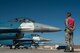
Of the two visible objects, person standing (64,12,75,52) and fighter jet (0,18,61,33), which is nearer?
person standing (64,12,75,52)

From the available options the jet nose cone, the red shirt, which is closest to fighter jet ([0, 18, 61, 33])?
the jet nose cone

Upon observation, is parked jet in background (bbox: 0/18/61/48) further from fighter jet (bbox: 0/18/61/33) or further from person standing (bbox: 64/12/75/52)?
person standing (bbox: 64/12/75/52)

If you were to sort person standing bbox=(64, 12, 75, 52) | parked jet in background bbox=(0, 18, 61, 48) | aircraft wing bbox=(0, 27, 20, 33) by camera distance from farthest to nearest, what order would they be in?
parked jet in background bbox=(0, 18, 61, 48) → aircraft wing bbox=(0, 27, 20, 33) → person standing bbox=(64, 12, 75, 52)

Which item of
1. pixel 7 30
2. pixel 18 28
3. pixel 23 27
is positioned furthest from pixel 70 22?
pixel 7 30

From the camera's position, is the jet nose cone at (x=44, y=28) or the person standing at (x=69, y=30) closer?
the person standing at (x=69, y=30)

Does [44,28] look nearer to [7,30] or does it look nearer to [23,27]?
[23,27]

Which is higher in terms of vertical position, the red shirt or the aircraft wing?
the red shirt

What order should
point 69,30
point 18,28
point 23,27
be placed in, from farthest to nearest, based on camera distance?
1. point 23,27
2. point 18,28
3. point 69,30

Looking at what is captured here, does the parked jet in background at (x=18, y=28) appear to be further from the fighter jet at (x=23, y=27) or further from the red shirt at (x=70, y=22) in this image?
the red shirt at (x=70, y=22)

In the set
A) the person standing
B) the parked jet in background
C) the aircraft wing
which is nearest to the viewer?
the person standing

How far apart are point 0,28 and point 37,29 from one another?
399 cm

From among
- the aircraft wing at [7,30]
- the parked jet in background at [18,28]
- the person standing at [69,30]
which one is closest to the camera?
the person standing at [69,30]

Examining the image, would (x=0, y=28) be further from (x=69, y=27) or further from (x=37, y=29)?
(x=69, y=27)

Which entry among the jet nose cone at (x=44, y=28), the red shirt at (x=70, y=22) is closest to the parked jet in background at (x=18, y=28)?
the jet nose cone at (x=44, y=28)
